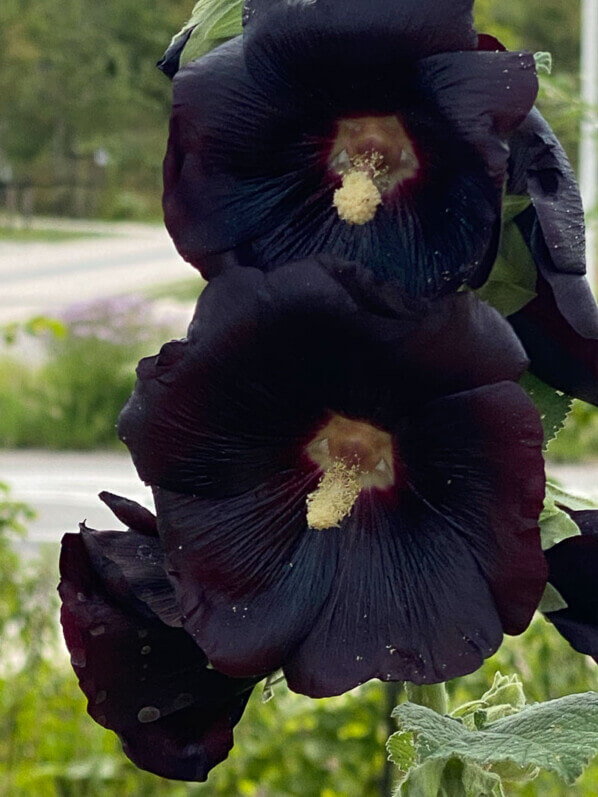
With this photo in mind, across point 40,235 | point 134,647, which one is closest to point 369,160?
point 134,647

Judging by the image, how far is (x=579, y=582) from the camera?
0.50 m

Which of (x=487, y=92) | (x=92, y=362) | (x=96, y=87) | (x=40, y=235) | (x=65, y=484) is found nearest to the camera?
(x=487, y=92)

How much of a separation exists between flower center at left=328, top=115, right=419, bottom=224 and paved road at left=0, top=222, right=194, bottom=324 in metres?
7.88

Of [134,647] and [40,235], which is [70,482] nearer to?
[134,647]

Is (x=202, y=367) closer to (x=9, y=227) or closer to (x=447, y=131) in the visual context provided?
(x=447, y=131)

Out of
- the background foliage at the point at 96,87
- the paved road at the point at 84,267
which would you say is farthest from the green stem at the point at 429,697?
the background foliage at the point at 96,87

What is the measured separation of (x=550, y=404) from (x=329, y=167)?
0.14m

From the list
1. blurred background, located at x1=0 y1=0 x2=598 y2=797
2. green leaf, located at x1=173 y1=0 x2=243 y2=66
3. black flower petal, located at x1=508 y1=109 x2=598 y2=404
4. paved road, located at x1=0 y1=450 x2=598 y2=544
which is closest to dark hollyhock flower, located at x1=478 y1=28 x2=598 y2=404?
black flower petal, located at x1=508 y1=109 x2=598 y2=404

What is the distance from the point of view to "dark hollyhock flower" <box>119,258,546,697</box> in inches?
16.1

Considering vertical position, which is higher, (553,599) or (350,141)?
(350,141)

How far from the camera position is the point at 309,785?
161 centimetres

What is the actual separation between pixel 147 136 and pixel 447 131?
1270cm

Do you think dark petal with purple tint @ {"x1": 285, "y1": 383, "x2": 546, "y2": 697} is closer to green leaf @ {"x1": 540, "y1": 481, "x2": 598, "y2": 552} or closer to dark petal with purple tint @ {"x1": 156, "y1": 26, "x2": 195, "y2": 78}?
green leaf @ {"x1": 540, "y1": 481, "x2": 598, "y2": 552}

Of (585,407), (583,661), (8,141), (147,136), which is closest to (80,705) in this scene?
(583,661)
